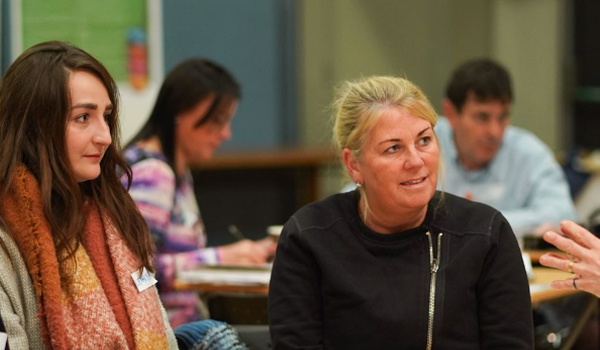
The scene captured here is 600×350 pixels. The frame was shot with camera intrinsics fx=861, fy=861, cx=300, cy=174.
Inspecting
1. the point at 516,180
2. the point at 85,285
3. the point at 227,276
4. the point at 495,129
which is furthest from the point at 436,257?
the point at 516,180

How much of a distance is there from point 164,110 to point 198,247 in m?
0.56

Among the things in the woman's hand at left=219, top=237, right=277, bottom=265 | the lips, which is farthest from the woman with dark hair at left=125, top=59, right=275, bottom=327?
the lips

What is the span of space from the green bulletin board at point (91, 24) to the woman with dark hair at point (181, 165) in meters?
2.44

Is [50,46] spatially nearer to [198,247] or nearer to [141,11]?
[198,247]

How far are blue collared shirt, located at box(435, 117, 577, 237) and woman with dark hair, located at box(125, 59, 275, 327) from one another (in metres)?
0.97

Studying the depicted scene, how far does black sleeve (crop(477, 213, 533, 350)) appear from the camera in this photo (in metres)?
2.08

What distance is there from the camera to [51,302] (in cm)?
188

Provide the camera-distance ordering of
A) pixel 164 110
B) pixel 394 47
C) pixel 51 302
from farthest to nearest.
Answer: pixel 394 47
pixel 164 110
pixel 51 302

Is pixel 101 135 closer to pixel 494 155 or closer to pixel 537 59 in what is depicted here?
pixel 494 155

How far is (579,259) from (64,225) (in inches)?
51.2

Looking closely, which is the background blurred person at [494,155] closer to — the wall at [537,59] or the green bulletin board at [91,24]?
the green bulletin board at [91,24]

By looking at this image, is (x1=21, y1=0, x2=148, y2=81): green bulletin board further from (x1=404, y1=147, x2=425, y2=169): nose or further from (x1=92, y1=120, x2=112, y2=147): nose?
(x1=404, y1=147, x2=425, y2=169): nose

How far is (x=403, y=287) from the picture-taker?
211cm

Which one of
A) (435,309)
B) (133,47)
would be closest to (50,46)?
(435,309)
